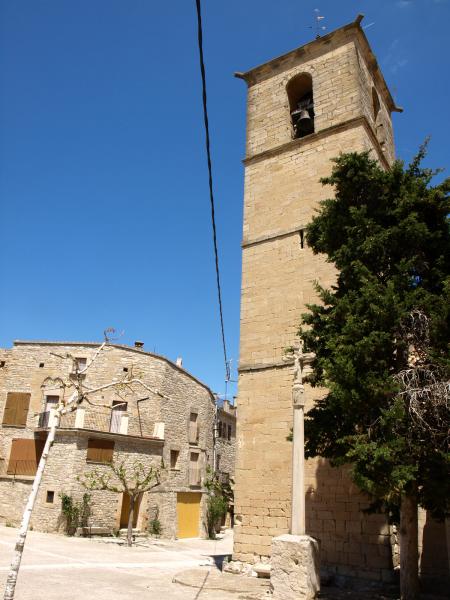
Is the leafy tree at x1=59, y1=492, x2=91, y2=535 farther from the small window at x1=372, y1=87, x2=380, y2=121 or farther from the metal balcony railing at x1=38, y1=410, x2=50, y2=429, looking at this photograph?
the small window at x1=372, y1=87, x2=380, y2=121

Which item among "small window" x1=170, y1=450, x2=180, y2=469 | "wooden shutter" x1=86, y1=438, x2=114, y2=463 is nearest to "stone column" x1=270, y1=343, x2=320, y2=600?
"wooden shutter" x1=86, y1=438, x2=114, y2=463

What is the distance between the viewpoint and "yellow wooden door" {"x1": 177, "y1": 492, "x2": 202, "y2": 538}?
69.5 ft

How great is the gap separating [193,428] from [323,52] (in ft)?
56.2

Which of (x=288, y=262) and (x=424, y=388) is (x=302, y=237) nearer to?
(x=288, y=262)

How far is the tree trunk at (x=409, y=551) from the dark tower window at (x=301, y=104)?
32.7 feet

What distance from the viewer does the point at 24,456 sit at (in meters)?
18.8

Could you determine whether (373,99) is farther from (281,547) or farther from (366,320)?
(281,547)

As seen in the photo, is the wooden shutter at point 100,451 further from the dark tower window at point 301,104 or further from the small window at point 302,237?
the dark tower window at point 301,104

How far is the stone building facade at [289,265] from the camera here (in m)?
8.80

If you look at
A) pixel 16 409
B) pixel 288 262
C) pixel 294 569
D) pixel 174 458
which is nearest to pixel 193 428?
pixel 174 458

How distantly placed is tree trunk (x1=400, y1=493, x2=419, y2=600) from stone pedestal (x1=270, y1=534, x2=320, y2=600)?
130cm

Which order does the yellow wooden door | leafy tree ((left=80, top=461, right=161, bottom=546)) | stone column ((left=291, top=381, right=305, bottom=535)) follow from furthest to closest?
the yellow wooden door → leafy tree ((left=80, top=461, right=161, bottom=546)) → stone column ((left=291, top=381, right=305, bottom=535))

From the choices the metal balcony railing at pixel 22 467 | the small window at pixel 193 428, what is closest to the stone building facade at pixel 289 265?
the metal balcony railing at pixel 22 467

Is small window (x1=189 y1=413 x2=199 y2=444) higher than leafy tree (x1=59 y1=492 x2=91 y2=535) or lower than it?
higher
